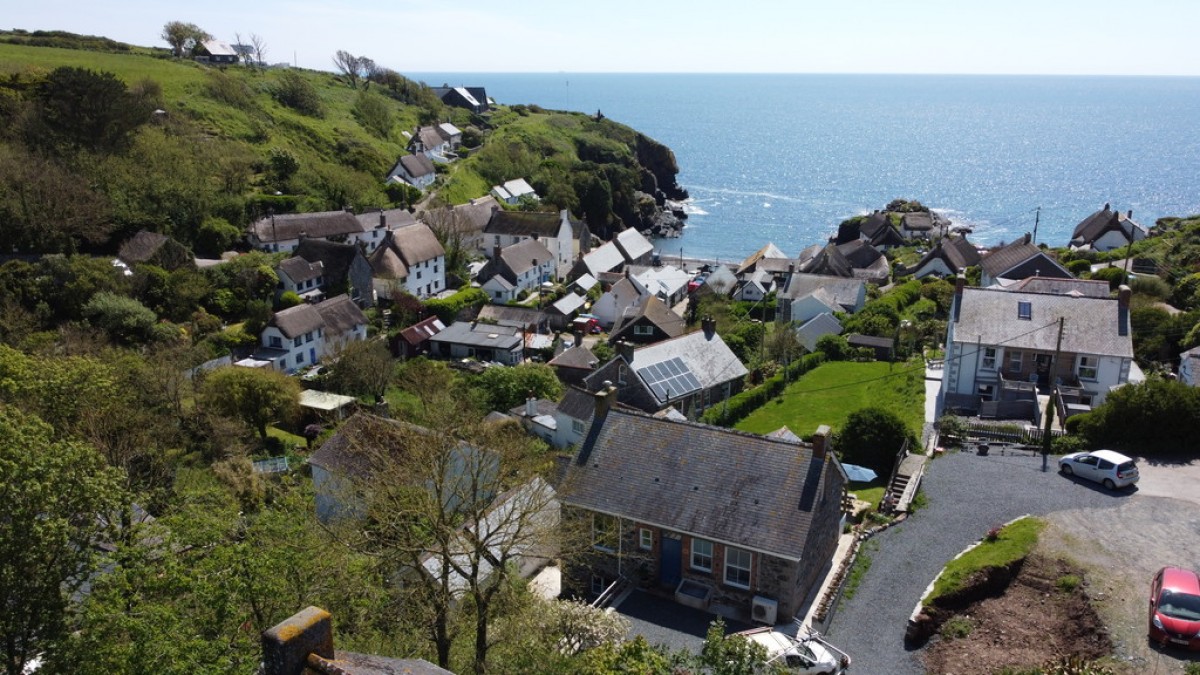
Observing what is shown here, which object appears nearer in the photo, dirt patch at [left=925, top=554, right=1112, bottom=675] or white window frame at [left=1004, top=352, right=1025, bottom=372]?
dirt patch at [left=925, top=554, right=1112, bottom=675]

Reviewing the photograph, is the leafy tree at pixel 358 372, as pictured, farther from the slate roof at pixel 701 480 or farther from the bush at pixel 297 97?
the bush at pixel 297 97

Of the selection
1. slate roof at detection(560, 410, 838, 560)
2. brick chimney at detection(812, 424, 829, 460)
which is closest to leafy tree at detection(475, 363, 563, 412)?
slate roof at detection(560, 410, 838, 560)

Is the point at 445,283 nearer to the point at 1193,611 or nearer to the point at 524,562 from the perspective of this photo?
the point at 524,562

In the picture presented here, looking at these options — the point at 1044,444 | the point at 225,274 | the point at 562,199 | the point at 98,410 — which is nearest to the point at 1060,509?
the point at 1044,444

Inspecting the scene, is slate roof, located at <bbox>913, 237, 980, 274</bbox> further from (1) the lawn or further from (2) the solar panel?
(2) the solar panel

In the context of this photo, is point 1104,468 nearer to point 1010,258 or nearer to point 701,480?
point 701,480

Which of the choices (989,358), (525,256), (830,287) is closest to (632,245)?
(525,256)

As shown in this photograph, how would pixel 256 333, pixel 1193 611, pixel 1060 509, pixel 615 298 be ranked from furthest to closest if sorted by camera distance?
pixel 615 298 → pixel 256 333 → pixel 1060 509 → pixel 1193 611
